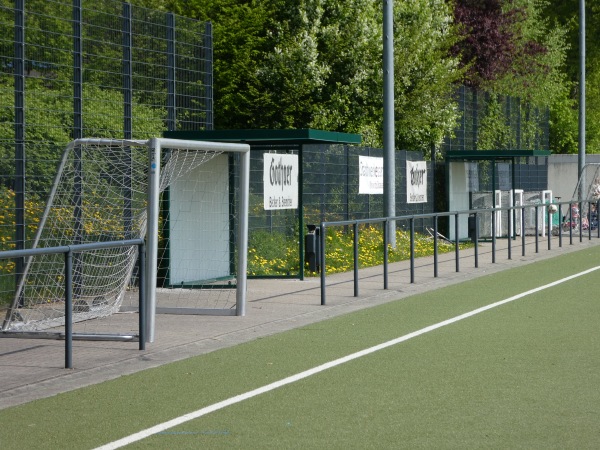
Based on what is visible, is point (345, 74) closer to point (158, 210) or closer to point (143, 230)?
point (143, 230)

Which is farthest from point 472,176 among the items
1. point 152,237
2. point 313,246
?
point 152,237

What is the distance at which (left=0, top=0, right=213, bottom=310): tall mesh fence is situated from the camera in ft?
49.9

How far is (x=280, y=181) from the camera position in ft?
65.4

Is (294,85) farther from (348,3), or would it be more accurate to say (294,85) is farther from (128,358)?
(128,358)

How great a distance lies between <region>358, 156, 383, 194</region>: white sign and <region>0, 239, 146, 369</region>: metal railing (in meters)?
12.7

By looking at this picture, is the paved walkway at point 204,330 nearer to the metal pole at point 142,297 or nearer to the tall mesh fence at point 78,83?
the metal pole at point 142,297

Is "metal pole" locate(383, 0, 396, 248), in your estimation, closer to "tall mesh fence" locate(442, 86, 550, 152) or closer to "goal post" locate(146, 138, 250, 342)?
"tall mesh fence" locate(442, 86, 550, 152)

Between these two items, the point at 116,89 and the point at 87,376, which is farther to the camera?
the point at 116,89

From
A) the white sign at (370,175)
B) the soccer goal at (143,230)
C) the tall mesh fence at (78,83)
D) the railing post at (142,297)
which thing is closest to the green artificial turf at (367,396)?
the railing post at (142,297)

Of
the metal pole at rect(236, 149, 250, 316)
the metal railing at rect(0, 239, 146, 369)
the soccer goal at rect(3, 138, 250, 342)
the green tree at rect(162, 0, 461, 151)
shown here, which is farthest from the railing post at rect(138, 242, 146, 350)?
the green tree at rect(162, 0, 461, 151)

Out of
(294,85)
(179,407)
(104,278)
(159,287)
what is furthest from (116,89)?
(294,85)

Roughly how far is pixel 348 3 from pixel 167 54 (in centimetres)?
1690

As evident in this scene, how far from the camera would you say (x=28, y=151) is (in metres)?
15.5

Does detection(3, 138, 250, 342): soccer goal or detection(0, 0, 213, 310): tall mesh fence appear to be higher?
detection(0, 0, 213, 310): tall mesh fence
